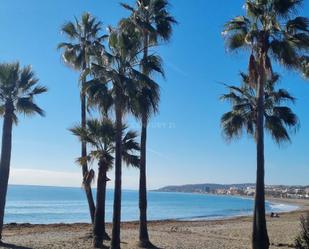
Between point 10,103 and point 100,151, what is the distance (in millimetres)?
4689

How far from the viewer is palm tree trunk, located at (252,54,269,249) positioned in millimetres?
15664

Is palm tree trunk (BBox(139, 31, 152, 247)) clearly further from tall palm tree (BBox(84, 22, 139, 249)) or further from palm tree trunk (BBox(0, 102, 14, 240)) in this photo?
palm tree trunk (BBox(0, 102, 14, 240))

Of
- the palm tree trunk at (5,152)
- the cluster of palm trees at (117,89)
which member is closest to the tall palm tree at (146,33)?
the cluster of palm trees at (117,89)

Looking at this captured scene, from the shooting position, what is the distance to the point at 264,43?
54.2 ft

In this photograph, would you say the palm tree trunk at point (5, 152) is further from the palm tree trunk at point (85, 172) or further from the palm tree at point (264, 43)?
the palm tree at point (264, 43)

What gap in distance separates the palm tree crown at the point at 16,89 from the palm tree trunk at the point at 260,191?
9.94 meters

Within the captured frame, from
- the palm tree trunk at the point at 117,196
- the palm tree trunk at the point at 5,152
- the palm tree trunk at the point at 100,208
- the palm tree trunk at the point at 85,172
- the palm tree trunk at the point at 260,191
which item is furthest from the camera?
the palm tree trunk at the point at 85,172

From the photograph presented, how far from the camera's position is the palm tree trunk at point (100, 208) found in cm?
1908

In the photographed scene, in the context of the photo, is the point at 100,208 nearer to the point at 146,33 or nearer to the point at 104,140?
the point at 104,140

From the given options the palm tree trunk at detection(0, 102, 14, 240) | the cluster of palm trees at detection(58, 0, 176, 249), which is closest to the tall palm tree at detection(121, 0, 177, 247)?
the cluster of palm trees at detection(58, 0, 176, 249)

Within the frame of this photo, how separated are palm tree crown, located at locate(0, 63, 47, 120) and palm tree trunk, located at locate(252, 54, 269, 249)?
994cm

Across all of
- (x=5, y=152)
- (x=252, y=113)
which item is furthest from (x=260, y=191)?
(x=5, y=152)

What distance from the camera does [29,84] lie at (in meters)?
21.0

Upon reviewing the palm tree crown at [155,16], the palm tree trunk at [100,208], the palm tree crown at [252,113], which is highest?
the palm tree crown at [155,16]
